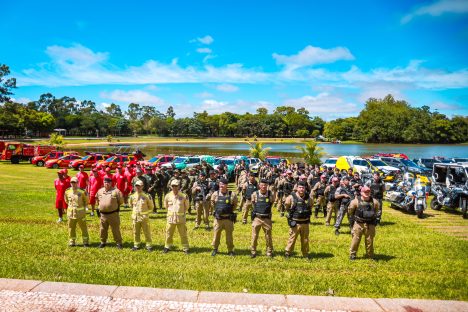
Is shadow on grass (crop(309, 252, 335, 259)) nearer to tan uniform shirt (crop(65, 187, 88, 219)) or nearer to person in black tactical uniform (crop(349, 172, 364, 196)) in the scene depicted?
person in black tactical uniform (crop(349, 172, 364, 196))

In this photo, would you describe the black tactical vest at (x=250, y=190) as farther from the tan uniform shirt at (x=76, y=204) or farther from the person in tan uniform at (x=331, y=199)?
the tan uniform shirt at (x=76, y=204)

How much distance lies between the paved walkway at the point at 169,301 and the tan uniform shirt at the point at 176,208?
111 inches

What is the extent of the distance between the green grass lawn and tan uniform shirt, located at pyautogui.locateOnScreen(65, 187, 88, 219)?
94cm

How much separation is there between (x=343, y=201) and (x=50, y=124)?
115 meters

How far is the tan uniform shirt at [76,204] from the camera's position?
10.1 meters

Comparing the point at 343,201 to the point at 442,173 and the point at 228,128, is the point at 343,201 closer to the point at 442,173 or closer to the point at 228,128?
the point at 442,173

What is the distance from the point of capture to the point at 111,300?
6.64 metres

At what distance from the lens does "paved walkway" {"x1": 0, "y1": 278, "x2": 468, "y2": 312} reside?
6.38 m

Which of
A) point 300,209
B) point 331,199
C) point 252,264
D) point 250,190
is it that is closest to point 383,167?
point 331,199

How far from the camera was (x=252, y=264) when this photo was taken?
29.2 ft

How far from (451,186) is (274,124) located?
402 ft

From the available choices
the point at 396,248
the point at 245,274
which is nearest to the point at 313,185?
the point at 396,248

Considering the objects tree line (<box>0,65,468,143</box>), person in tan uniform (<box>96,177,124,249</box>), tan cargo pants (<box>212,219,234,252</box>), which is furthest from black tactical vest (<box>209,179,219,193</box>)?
tree line (<box>0,65,468,143</box>)

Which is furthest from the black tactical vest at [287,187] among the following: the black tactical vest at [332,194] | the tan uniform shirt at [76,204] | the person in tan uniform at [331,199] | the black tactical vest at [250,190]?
the tan uniform shirt at [76,204]
